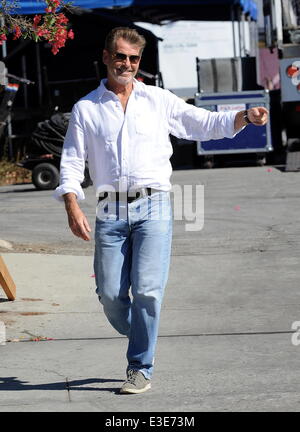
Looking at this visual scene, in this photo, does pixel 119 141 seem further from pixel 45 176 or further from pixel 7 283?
pixel 45 176

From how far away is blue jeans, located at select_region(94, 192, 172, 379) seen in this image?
6137mm

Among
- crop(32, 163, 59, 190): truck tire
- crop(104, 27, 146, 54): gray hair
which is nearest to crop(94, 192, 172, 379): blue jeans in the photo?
crop(104, 27, 146, 54): gray hair

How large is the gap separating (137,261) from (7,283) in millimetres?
3108

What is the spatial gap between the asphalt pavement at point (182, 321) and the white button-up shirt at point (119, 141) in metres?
1.18

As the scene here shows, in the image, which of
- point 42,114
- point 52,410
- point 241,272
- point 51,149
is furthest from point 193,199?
point 52,410

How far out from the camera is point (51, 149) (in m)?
17.0

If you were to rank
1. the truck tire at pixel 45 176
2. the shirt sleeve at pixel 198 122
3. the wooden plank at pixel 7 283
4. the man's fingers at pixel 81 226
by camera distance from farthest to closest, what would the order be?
the truck tire at pixel 45 176, the wooden plank at pixel 7 283, the shirt sleeve at pixel 198 122, the man's fingers at pixel 81 226

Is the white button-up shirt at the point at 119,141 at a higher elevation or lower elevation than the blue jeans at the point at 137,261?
higher

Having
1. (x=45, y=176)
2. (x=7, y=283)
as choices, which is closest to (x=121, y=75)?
(x=7, y=283)

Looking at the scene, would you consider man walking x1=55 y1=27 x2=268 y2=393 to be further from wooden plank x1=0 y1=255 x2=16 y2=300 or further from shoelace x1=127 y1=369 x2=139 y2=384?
wooden plank x1=0 y1=255 x2=16 y2=300

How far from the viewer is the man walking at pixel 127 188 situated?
20.1ft

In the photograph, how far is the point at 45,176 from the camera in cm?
1723

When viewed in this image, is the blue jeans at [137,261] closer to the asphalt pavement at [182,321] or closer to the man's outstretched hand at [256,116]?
the asphalt pavement at [182,321]

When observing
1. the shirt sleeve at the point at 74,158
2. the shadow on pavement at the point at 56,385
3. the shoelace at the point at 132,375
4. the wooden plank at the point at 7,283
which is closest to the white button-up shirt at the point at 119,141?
the shirt sleeve at the point at 74,158
